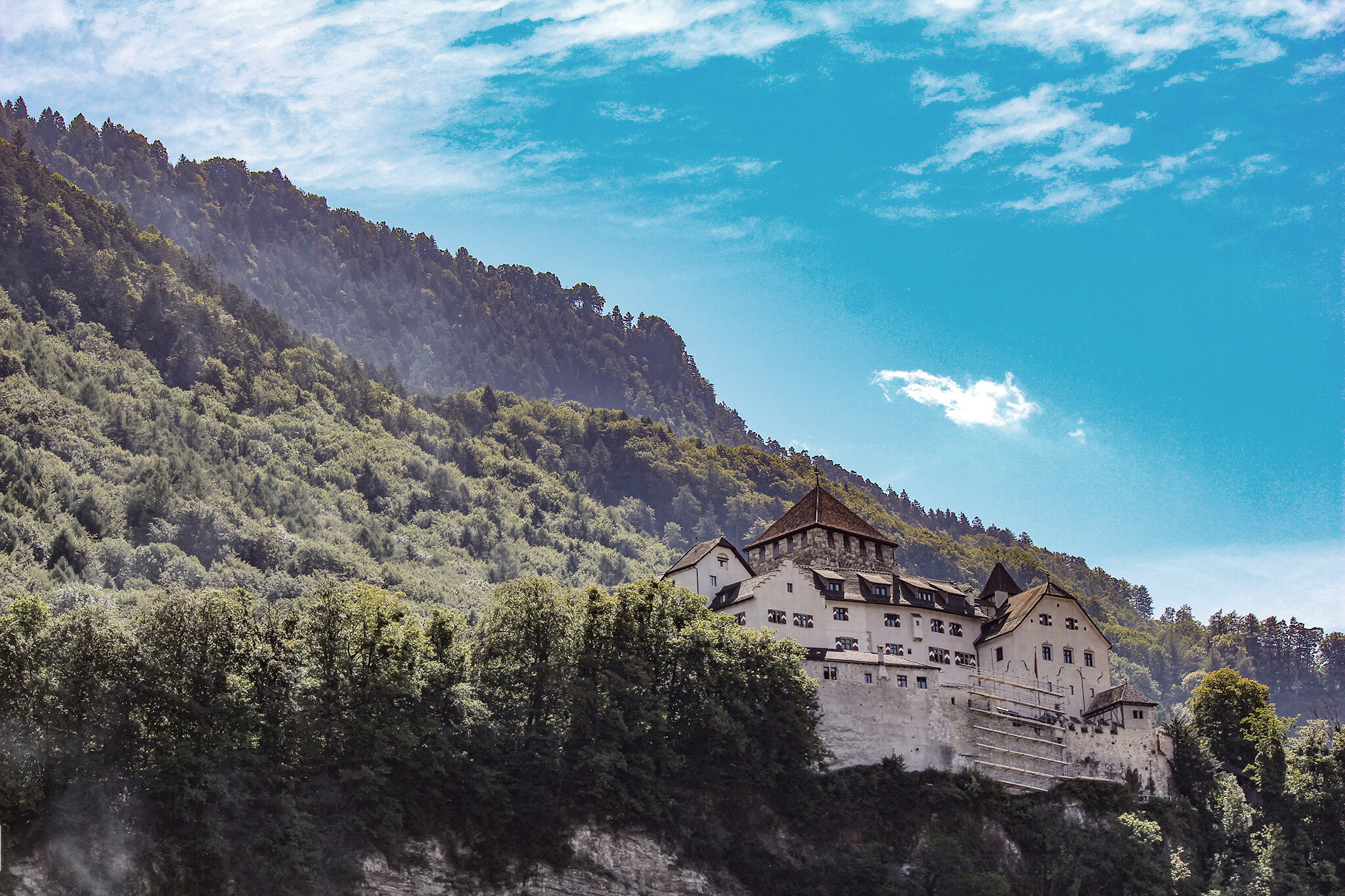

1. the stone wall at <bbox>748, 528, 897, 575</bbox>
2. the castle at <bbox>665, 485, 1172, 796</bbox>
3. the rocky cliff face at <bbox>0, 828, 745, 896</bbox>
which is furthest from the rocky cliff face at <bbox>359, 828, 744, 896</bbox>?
the stone wall at <bbox>748, 528, 897, 575</bbox>

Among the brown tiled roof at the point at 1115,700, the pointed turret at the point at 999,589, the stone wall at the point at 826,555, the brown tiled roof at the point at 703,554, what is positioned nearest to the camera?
the brown tiled roof at the point at 1115,700

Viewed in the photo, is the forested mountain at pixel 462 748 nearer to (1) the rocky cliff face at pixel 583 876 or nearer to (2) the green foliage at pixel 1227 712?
(2) the green foliage at pixel 1227 712

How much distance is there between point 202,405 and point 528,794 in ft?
313

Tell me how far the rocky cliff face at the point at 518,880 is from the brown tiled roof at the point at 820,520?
26.6m

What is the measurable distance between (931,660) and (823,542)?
10048 mm

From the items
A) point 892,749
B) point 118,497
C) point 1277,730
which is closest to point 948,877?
point 892,749

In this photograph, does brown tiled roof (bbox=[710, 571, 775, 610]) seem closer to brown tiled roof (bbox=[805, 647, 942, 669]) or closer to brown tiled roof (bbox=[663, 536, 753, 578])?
brown tiled roof (bbox=[663, 536, 753, 578])

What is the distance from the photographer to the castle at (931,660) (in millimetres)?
73188

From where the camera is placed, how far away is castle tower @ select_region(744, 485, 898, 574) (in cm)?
8444

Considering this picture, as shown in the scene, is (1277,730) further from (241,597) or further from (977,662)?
(241,597)

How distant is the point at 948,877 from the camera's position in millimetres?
67125

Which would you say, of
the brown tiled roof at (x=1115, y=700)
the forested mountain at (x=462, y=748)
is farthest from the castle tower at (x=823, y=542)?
the brown tiled roof at (x=1115, y=700)

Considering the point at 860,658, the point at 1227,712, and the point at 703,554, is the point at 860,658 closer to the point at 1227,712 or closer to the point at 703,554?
the point at 703,554

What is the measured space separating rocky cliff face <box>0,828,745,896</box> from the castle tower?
21908mm
